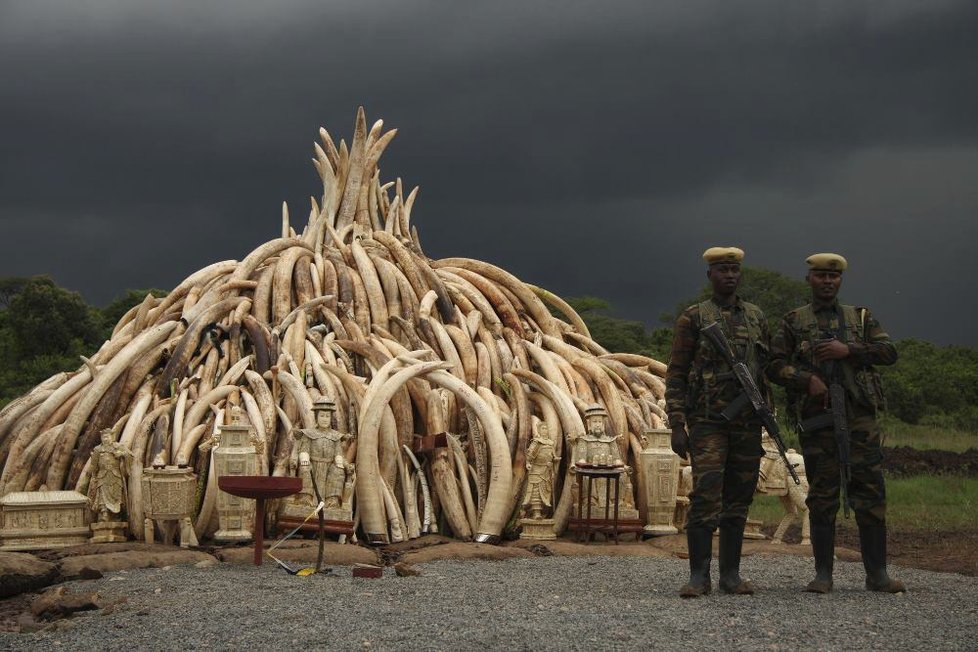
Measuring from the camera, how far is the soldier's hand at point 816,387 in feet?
25.7

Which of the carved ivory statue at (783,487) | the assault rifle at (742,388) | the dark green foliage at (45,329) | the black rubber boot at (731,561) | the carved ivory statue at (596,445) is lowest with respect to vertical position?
the black rubber boot at (731,561)

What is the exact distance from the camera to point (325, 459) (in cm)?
1072

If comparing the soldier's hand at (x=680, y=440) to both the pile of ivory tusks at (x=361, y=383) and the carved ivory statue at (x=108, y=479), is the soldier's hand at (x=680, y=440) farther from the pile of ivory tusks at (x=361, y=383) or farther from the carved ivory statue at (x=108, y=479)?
the carved ivory statue at (x=108, y=479)

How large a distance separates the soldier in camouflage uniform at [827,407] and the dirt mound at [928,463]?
12.7 m

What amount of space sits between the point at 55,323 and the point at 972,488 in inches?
917

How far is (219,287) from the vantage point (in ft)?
49.2

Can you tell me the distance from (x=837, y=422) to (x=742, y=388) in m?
0.68

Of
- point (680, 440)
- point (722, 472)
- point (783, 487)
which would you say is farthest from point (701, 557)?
point (783, 487)

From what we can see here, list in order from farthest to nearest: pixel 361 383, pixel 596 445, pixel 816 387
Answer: pixel 361 383 < pixel 596 445 < pixel 816 387

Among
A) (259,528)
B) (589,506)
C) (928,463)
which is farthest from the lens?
(928,463)

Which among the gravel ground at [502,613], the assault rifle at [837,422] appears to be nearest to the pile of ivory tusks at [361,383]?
the gravel ground at [502,613]

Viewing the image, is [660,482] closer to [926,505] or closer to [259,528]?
[259,528]

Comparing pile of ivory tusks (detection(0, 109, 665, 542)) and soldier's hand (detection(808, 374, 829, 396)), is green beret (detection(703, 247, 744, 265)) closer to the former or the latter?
soldier's hand (detection(808, 374, 829, 396))

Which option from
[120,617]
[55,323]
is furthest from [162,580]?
[55,323]
